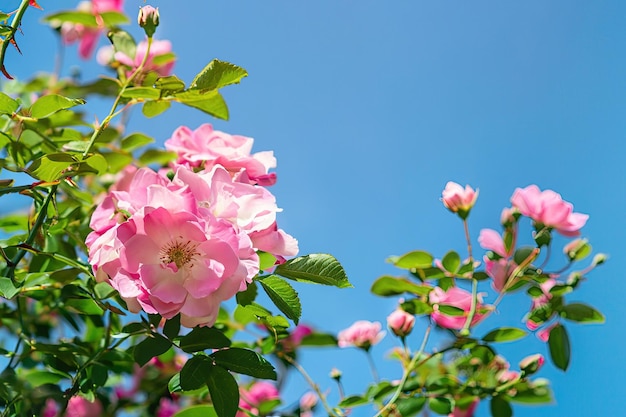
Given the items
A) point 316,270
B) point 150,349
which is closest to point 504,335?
point 316,270

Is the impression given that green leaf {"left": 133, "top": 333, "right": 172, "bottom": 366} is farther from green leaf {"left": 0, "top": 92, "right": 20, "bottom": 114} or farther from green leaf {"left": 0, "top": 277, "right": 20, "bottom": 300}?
green leaf {"left": 0, "top": 92, "right": 20, "bottom": 114}

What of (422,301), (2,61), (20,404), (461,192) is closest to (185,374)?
(20,404)

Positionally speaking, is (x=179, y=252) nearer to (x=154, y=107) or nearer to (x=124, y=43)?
(x=154, y=107)

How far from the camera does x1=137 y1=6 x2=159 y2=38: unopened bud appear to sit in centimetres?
82

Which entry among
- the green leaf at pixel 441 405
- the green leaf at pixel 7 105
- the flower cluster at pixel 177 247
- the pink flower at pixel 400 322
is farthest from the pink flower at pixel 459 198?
the green leaf at pixel 7 105

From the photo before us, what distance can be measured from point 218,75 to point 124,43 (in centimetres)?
33

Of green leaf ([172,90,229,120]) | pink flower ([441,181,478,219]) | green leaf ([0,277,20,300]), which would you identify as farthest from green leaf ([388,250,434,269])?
green leaf ([0,277,20,300])

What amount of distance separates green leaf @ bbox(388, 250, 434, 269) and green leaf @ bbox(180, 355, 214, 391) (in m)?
0.55

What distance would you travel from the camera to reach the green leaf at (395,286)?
1200 mm

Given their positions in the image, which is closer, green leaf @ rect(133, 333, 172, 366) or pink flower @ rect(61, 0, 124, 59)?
green leaf @ rect(133, 333, 172, 366)

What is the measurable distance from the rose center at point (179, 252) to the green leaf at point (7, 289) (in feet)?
0.56

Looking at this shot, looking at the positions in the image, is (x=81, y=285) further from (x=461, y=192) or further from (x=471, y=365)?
(x=471, y=365)

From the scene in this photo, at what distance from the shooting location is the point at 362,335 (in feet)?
4.61

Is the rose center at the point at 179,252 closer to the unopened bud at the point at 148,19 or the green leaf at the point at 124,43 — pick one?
A: the unopened bud at the point at 148,19
